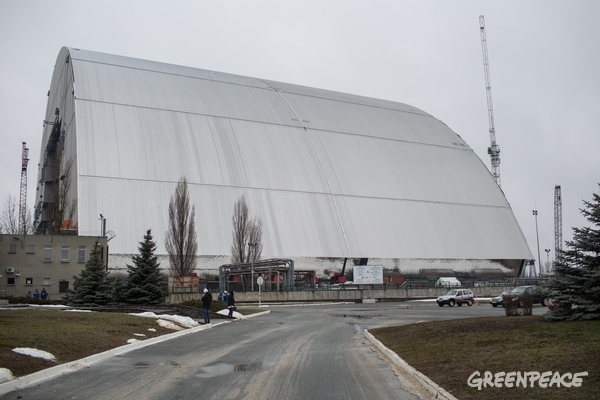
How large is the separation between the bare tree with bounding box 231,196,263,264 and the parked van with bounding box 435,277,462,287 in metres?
19.7

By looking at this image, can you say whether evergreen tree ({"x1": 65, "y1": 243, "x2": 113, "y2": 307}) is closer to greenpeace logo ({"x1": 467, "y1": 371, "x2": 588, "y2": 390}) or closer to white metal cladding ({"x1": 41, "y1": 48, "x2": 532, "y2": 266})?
white metal cladding ({"x1": 41, "y1": 48, "x2": 532, "y2": 266})

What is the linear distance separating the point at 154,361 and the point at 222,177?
159 feet

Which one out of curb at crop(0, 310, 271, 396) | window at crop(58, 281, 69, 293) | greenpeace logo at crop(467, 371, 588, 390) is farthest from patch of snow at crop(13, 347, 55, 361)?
window at crop(58, 281, 69, 293)

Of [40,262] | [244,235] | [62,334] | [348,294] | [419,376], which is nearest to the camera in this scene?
[419,376]

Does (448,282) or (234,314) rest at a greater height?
(448,282)

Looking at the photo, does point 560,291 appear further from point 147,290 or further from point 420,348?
point 147,290

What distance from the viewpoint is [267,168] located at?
65.7m

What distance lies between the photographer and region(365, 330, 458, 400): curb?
9609 mm

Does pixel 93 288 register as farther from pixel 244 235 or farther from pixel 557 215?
pixel 557 215

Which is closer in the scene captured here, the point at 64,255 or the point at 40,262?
the point at 40,262

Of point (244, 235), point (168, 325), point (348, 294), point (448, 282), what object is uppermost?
point (244, 235)

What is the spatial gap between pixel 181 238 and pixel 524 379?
47.8 metres

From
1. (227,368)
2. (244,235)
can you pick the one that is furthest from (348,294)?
(227,368)

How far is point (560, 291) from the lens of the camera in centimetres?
1608
